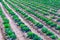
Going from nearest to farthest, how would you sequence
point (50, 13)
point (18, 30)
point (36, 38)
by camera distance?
point (36, 38) < point (18, 30) < point (50, 13)

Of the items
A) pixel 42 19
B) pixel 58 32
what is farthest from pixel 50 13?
pixel 58 32

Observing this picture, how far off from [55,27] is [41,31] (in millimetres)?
1825

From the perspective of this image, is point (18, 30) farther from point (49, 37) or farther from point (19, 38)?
point (49, 37)

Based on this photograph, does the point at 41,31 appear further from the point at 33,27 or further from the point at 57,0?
the point at 57,0

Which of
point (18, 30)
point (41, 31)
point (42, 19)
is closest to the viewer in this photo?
point (41, 31)

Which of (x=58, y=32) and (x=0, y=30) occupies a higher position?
(x=58, y=32)

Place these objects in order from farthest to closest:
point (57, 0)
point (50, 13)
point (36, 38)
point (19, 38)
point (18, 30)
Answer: point (57, 0)
point (50, 13)
point (18, 30)
point (19, 38)
point (36, 38)

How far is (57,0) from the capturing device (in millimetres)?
44531

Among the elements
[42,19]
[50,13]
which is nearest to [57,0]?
[50,13]

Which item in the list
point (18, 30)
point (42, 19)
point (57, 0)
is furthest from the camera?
point (57, 0)

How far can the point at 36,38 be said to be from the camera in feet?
57.9

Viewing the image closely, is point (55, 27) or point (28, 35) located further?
point (55, 27)

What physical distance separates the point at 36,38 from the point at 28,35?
1.56m

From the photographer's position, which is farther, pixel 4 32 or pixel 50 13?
pixel 50 13
